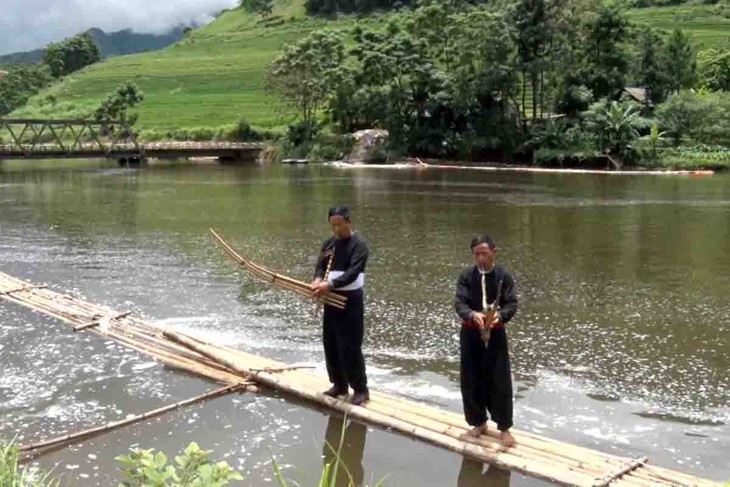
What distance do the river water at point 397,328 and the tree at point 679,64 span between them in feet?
129

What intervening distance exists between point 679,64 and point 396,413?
65.1 metres

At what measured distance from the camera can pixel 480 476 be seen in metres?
6.17

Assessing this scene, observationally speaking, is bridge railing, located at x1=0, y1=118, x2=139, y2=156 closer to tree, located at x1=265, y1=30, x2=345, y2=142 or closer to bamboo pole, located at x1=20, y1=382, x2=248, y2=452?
tree, located at x1=265, y1=30, x2=345, y2=142

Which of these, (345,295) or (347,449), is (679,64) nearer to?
(345,295)

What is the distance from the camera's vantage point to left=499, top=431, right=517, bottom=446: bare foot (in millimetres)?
6422

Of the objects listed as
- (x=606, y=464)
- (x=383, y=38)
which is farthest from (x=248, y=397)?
(x=383, y=38)

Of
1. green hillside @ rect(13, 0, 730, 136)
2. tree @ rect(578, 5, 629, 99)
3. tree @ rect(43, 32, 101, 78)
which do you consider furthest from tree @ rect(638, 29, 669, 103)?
tree @ rect(43, 32, 101, 78)

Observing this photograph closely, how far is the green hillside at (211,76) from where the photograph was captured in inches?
3403

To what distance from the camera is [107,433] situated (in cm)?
707

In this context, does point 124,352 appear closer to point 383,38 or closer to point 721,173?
point 721,173

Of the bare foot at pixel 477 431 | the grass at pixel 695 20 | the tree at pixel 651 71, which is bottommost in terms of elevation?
the bare foot at pixel 477 431

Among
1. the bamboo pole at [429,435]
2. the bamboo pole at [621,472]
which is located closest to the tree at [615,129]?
the bamboo pole at [429,435]

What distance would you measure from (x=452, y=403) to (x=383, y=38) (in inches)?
2233

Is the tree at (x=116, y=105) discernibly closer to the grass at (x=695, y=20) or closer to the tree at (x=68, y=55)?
the grass at (x=695, y=20)
